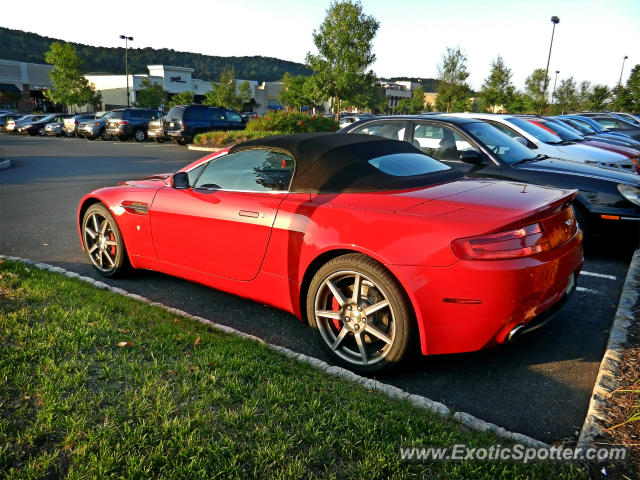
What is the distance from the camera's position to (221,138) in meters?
21.8

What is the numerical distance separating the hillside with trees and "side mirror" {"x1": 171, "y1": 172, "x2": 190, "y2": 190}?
355 ft

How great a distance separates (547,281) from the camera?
295 cm

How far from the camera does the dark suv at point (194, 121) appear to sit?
23531 mm

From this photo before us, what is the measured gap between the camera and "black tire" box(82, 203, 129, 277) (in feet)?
16.0

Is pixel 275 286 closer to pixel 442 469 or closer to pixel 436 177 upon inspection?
pixel 436 177

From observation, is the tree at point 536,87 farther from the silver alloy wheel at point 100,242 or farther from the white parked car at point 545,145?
the silver alloy wheel at point 100,242

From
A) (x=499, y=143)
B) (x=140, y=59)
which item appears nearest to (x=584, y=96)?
(x=499, y=143)

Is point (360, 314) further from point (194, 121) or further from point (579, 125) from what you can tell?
point (194, 121)

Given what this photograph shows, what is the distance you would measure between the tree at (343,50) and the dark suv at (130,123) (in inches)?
490

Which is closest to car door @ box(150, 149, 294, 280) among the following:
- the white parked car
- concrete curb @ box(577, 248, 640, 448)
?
concrete curb @ box(577, 248, 640, 448)

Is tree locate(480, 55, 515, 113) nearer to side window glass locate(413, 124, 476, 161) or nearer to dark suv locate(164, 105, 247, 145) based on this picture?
dark suv locate(164, 105, 247, 145)

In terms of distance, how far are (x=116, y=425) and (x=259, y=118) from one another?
2137 centimetres

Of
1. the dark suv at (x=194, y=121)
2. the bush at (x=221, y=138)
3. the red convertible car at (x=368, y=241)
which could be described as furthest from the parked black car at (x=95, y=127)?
the red convertible car at (x=368, y=241)

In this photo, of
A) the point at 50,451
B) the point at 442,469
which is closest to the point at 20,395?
the point at 50,451
